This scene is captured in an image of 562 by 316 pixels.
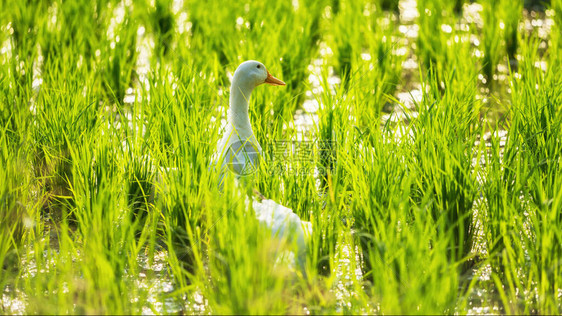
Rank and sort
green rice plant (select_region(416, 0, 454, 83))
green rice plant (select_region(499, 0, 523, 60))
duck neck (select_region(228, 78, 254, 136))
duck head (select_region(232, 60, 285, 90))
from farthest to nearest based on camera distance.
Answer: green rice plant (select_region(499, 0, 523, 60)) → green rice plant (select_region(416, 0, 454, 83)) → duck head (select_region(232, 60, 285, 90)) → duck neck (select_region(228, 78, 254, 136))

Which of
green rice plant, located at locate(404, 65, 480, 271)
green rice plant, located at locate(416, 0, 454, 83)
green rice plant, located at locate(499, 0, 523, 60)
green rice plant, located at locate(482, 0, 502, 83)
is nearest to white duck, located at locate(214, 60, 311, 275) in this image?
green rice plant, located at locate(404, 65, 480, 271)

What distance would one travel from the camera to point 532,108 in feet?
10.9

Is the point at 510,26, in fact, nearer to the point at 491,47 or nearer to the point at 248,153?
the point at 491,47

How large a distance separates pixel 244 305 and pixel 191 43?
3230mm

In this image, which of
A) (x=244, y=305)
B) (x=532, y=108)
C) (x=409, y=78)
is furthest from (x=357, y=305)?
(x=409, y=78)

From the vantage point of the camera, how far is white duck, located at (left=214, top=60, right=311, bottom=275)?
7.81 ft

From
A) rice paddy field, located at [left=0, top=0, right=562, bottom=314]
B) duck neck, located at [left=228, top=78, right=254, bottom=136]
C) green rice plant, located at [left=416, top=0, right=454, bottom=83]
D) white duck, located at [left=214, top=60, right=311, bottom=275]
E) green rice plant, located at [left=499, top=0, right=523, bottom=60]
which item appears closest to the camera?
rice paddy field, located at [left=0, top=0, right=562, bottom=314]

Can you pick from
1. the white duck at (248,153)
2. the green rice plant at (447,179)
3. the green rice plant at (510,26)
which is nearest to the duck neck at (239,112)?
the white duck at (248,153)

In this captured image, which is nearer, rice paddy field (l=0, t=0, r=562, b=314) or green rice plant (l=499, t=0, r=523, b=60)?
rice paddy field (l=0, t=0, r=562, b=314)

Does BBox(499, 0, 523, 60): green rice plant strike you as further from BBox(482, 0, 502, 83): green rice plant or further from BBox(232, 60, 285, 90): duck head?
BBox(232, 60, 285, 90): duck head

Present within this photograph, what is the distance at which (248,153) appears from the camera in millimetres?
3166

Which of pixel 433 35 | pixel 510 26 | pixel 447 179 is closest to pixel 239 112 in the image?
pixel 447 179

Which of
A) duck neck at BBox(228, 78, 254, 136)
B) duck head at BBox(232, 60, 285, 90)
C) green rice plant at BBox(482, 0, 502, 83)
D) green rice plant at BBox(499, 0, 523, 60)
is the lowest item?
duck neck at BBox(228, 78, 254, 136)

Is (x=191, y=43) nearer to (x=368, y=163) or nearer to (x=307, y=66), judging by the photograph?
(x=307, y=66)
